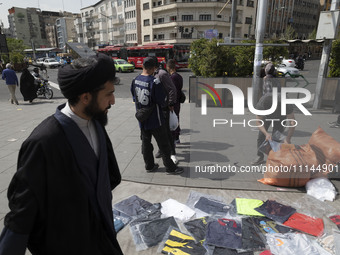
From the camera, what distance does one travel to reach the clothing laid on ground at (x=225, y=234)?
A: 2.54m

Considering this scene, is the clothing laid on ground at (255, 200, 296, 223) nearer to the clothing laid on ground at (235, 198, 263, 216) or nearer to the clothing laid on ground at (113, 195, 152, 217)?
the clothing laid on ground at (235, 198, 263, 216)

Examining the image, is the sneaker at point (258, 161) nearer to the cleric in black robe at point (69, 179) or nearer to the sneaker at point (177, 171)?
the sneaker at point (177, 171)

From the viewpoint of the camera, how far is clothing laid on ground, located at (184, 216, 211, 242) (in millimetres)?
2688

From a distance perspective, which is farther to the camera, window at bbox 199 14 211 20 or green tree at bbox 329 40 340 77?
window at bbox 199 14 211 20

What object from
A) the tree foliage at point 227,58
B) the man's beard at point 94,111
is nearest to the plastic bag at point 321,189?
the man's beard at point 94,111

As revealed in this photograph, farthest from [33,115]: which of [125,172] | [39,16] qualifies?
[39,16]

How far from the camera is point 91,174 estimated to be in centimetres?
139

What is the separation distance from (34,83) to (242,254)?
455 inches

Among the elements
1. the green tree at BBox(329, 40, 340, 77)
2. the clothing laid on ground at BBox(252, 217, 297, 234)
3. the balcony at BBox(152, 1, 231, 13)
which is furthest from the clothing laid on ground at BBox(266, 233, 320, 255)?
the balcony at BBox(152, 1, 231, 13)

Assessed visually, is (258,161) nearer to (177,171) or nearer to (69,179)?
(177,171)

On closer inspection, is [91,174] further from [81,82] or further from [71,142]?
[81,82]

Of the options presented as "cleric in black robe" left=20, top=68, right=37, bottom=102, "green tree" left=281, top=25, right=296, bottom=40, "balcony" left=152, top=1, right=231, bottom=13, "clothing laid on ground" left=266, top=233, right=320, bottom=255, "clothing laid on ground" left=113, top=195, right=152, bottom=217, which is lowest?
"clothing laid on ground" left=113, top=195, right=152, bottom=217

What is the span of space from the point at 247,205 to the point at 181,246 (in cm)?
116

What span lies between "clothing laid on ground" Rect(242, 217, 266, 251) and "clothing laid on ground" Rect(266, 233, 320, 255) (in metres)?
0.09
